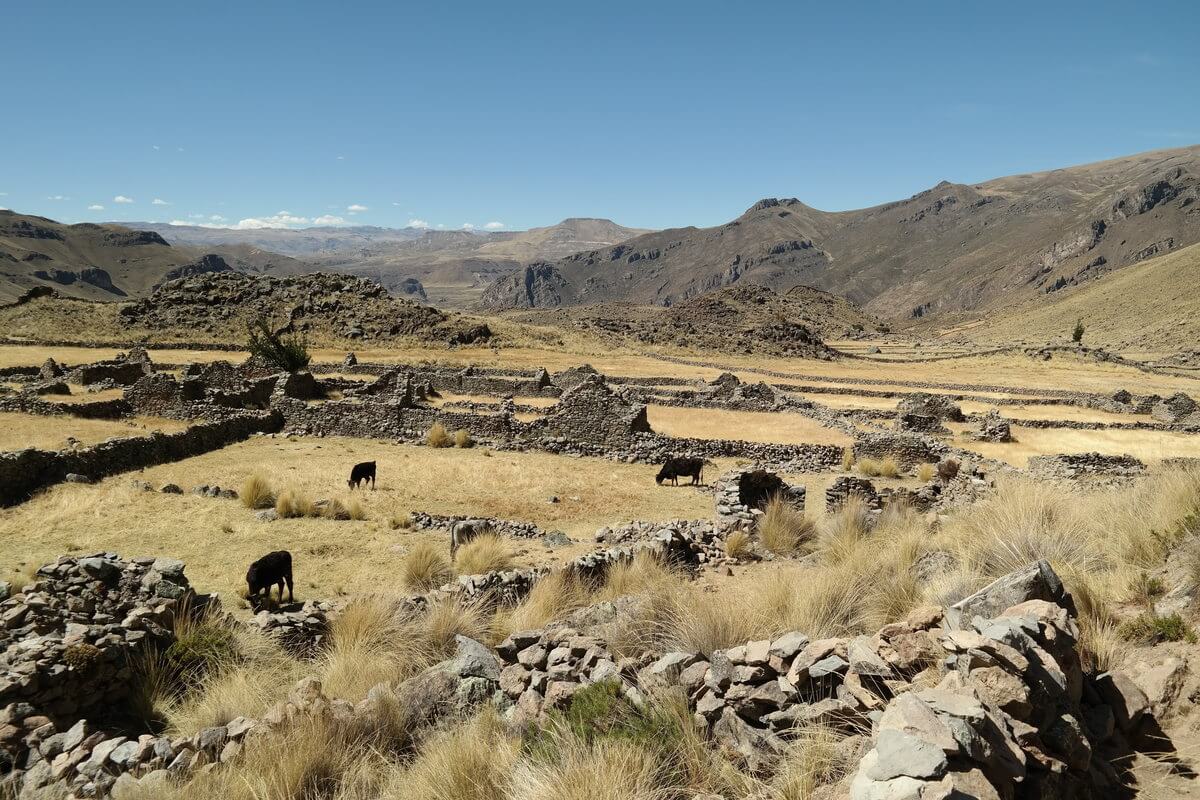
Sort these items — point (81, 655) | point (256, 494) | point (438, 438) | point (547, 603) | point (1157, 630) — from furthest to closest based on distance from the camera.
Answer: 1. point (438, 438)
2. point (256, 494)
3. point (547, 603)
4. point (81, 655)
5. point (1157, 630)

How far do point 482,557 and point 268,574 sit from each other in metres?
3.61

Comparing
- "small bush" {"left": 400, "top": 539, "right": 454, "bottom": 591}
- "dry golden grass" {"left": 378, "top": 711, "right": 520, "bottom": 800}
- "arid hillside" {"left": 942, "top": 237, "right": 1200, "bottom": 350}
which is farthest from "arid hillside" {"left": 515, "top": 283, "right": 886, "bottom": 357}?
"dry golden grass" {"left": 378, "top": 711, "right": 520, "bottom": 800}

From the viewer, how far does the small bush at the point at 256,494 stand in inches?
649

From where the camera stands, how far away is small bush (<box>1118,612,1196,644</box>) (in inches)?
204

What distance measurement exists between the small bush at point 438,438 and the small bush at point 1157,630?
24.7 metres

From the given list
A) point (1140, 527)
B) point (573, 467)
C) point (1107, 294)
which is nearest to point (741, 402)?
point (573, 467)

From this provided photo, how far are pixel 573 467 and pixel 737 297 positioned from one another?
111925 mm

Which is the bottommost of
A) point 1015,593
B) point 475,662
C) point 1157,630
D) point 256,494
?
point 256,494

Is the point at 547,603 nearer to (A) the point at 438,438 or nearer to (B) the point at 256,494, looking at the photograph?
(B) the point at 256,494

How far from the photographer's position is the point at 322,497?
1812 cm

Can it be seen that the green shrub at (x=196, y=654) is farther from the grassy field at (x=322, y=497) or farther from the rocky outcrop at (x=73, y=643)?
the grassy field at (x=322, y=497)

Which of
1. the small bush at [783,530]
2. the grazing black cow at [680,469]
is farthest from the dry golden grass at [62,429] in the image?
the small bush at [783,530]

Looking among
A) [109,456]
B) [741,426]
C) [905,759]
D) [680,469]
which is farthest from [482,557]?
[741,426]

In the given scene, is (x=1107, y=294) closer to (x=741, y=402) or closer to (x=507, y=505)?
(x=741, y=402)
